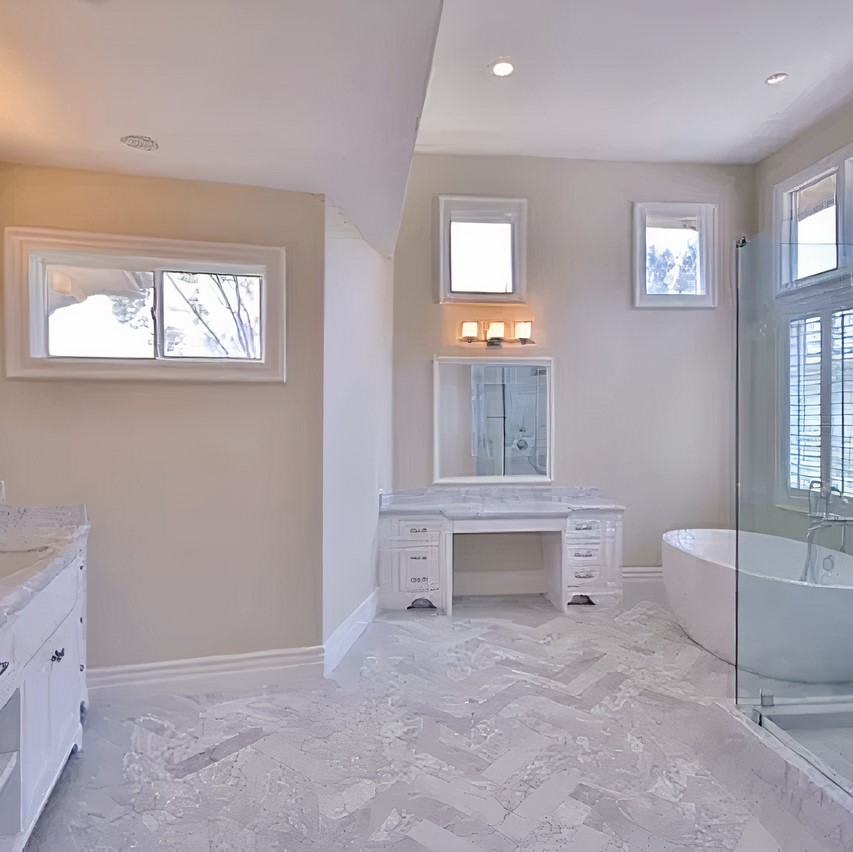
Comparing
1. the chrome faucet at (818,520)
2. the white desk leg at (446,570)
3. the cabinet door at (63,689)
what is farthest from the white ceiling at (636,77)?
the cabinet door at (63,689)

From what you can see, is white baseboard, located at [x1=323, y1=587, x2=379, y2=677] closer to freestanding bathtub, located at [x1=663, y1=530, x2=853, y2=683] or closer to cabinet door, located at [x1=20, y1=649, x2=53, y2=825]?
cabinet door, located at [x1=20, y1=649, x2=53, y2=825]

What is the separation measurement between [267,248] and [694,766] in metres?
2.75

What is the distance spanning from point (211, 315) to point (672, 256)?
3.34 m

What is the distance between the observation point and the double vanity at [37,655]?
1.52m

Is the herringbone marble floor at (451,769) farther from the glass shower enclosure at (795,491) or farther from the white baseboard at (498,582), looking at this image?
the white baseboard at (498,582)

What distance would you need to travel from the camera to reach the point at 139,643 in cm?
261

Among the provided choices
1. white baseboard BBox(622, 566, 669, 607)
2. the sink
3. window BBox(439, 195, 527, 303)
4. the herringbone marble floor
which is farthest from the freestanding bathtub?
the sink

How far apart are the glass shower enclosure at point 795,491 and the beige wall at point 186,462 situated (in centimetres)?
202

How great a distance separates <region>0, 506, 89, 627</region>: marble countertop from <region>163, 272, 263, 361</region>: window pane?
81 centimetres

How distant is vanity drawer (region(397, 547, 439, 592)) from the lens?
3.84 metres

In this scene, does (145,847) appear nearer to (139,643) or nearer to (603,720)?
(139,643)

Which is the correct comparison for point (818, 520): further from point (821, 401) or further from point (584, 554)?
point (584, 554)

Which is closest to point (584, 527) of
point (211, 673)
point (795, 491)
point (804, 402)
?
point (795, 491)

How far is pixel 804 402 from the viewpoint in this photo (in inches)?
108
